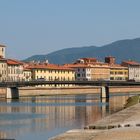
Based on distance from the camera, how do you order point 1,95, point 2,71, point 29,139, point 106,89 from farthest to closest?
point 2,71 → point 1,95 → point 106,89 → point 29,139

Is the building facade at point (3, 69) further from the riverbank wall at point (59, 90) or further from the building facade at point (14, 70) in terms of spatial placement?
the riverbank wall at point (59, 90)

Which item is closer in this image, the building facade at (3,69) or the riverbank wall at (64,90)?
the riverbank wall at (64,90)

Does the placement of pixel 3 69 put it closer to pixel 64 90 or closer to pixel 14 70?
pixel 14 70

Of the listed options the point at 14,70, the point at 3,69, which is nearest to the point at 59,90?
the point at 3,69

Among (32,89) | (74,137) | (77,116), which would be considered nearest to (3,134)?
(74,137)

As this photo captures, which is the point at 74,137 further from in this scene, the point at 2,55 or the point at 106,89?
the point at 2,55

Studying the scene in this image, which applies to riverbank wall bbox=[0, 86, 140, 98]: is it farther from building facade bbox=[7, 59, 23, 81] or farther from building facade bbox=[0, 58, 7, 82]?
building facade bbox=[0, 58, 7, 82]

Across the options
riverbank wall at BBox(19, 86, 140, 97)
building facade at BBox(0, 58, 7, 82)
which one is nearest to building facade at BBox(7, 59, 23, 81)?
building facade at BBox(0, 58, 7, 82)

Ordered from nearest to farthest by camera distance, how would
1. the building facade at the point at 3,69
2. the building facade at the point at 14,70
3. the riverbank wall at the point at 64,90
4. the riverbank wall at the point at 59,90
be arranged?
the riverbank wall at the point at 59,90 < the riverbank wall at the point at 64,90 < the building facade at the point at 3,69 < the building facade at the point at 14,70

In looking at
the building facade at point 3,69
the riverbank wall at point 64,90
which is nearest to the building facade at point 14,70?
the building facade at point 3,69

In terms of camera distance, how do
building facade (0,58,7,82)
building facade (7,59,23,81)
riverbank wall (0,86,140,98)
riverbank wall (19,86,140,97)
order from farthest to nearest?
building facade (7,59,23,81) < building facade (0,58,7,82) < riverbank wall (19,86,140,97) < riverbank wall (0,86,140,98)

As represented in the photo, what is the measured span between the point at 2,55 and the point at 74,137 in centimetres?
17033

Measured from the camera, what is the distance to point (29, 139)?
44.1 meters

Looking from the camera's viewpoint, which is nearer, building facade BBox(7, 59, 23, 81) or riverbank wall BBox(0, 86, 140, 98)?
riverbank wall BBox(0, 86, 140, 98)
